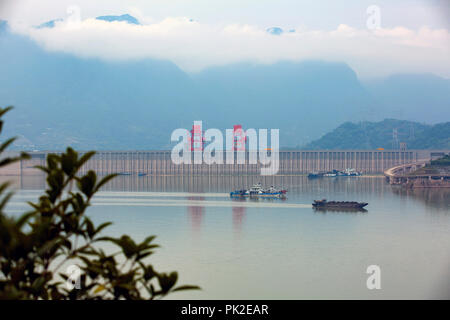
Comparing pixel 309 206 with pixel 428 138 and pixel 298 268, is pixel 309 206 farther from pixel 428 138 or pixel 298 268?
pixel 428 138

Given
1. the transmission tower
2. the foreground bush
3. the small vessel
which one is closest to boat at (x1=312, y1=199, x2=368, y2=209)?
the foreground bush

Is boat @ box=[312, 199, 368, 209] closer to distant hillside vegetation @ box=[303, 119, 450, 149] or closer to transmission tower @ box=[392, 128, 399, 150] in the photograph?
distant hillside vegetation @ box=[303, 119, 450, 149]

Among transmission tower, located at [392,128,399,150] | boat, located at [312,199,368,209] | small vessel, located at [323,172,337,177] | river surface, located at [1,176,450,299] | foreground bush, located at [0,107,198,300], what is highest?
transmission tower, located at [392,128,399,150]

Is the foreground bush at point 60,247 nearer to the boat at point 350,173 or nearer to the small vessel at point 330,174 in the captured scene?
the small vessel at point 330,174

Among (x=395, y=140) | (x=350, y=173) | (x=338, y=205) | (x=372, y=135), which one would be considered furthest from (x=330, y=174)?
(x=372, y=135)

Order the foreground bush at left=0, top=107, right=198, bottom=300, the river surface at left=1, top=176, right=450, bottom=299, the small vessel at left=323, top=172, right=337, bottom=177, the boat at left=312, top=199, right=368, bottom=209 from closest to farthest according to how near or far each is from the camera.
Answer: the foreground bush at left=0, top=107, right=198, bottom=300
the river surface at left=1, top=176, right=450, bottom=299
the boat at left=312, top=199, right=368, bottom=209
the small vessel at left=323, top=172, right=337, bottom=177

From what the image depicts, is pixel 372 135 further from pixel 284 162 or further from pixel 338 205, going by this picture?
pixel 338 205
